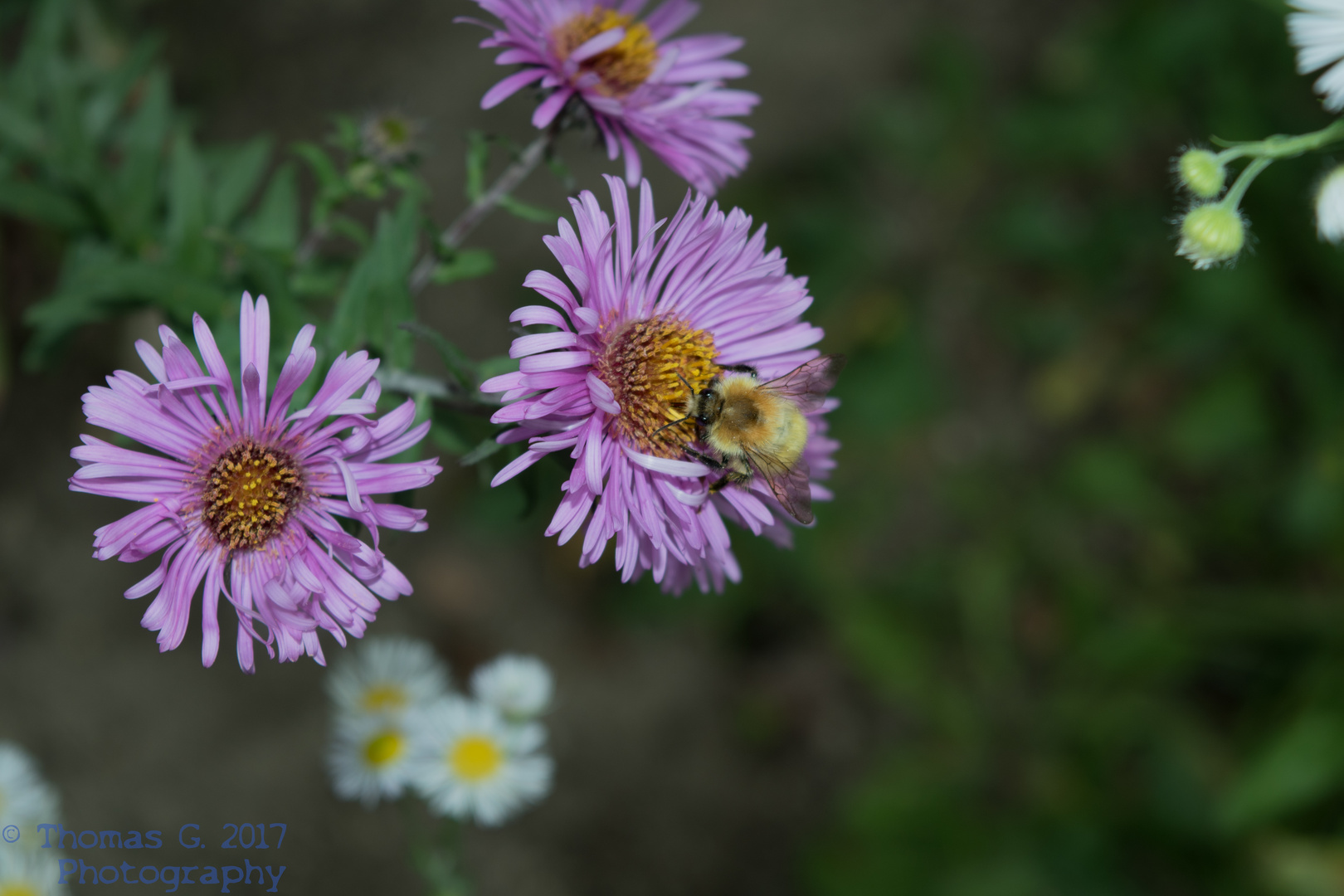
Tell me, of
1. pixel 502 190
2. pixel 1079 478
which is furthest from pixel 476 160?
pixel 1079 478

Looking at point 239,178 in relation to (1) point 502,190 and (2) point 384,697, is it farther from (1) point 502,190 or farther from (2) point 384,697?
(2) point 384,697

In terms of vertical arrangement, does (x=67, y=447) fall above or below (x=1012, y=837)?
above

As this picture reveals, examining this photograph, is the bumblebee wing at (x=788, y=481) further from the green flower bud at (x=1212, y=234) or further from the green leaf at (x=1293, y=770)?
the green leaf at (x=1293, y=770)

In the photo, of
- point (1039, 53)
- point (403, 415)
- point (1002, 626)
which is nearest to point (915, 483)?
point (1002, 626)

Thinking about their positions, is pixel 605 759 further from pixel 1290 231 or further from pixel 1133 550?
pixel 1290 231

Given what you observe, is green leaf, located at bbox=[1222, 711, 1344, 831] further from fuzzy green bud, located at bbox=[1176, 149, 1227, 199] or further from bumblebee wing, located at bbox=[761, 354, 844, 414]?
fuzzy green bud, located at bbox=[1176, 149, 1227, 199]

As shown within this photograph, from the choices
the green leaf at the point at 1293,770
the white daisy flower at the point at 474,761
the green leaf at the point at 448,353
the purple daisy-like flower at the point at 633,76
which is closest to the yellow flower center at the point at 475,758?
the white daisy flower at the point at 474,761
